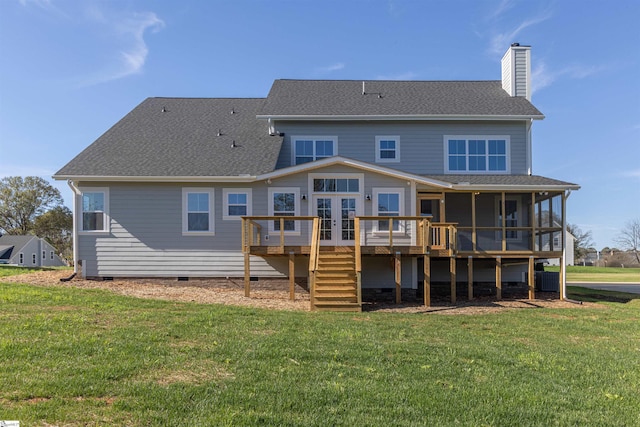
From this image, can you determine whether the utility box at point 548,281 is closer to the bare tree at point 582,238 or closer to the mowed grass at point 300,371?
the mowed grass at point 300,371

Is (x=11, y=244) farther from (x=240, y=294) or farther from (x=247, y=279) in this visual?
(x=247, y=279)

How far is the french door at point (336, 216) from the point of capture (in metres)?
15.0

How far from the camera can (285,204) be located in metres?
15.1

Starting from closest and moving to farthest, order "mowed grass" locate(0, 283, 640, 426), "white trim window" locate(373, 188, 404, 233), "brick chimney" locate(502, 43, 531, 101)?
"mowed grass" locate(0, 283, 640, 426)
"white trim window" locate(373, 188, 404, 233)
"brick chimney" locate(502, 43, 531, 101)

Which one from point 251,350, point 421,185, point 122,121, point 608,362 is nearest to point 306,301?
point 421,185

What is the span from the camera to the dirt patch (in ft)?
39.9

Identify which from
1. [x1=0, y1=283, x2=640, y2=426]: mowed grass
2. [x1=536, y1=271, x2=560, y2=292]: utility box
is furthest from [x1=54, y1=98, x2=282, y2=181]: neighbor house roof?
[x1=536, y1=271, x2=560, y2=292]: utility box

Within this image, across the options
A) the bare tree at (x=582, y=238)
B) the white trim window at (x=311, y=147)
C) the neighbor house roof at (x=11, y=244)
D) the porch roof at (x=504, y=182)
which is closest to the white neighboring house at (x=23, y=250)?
the neighbor house roof at (x=11, y=244)

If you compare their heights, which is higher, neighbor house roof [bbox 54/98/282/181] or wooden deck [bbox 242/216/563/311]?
neighbor house roof [bbox 54/98/282/181]

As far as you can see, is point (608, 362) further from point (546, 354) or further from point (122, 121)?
point (122, 121)

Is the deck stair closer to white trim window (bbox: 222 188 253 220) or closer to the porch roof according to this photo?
white trim window (bbox: 222 188 253 220)

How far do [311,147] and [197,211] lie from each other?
15.7 feet

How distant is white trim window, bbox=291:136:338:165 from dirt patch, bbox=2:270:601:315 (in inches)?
185

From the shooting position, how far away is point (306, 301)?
13070 millimetres
